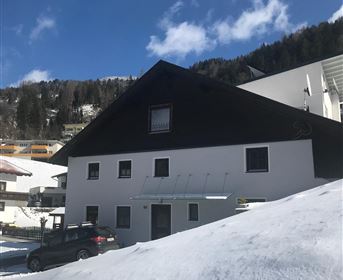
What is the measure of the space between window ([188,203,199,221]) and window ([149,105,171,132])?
4.24 metres

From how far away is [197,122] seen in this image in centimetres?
2148

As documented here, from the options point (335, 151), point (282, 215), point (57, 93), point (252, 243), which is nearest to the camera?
point (252, 243)

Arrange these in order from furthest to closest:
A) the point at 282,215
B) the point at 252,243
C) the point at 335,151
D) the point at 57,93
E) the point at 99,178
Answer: the point at 57,93, the point at 99,178, the point at 335,151, the point at 282,215, the point at 252,243

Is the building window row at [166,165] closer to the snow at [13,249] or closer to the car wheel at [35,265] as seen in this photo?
the snow at [13,249]

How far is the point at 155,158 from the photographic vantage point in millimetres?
22531

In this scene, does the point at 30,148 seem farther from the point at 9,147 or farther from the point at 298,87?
the point at 298,87

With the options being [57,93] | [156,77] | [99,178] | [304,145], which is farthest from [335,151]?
[57,93]

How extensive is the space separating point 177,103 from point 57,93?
472 ft

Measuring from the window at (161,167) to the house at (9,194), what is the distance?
23.5 metres

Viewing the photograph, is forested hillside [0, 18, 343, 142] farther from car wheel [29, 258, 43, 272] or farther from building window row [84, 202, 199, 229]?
car wheel [29, 258, 43, 272]

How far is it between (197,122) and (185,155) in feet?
5.84

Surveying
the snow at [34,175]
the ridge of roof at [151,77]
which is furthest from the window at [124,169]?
the snow at [34,175]

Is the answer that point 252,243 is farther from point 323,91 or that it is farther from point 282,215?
point 323,91

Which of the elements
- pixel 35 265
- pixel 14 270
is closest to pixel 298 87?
pixel 35 265
